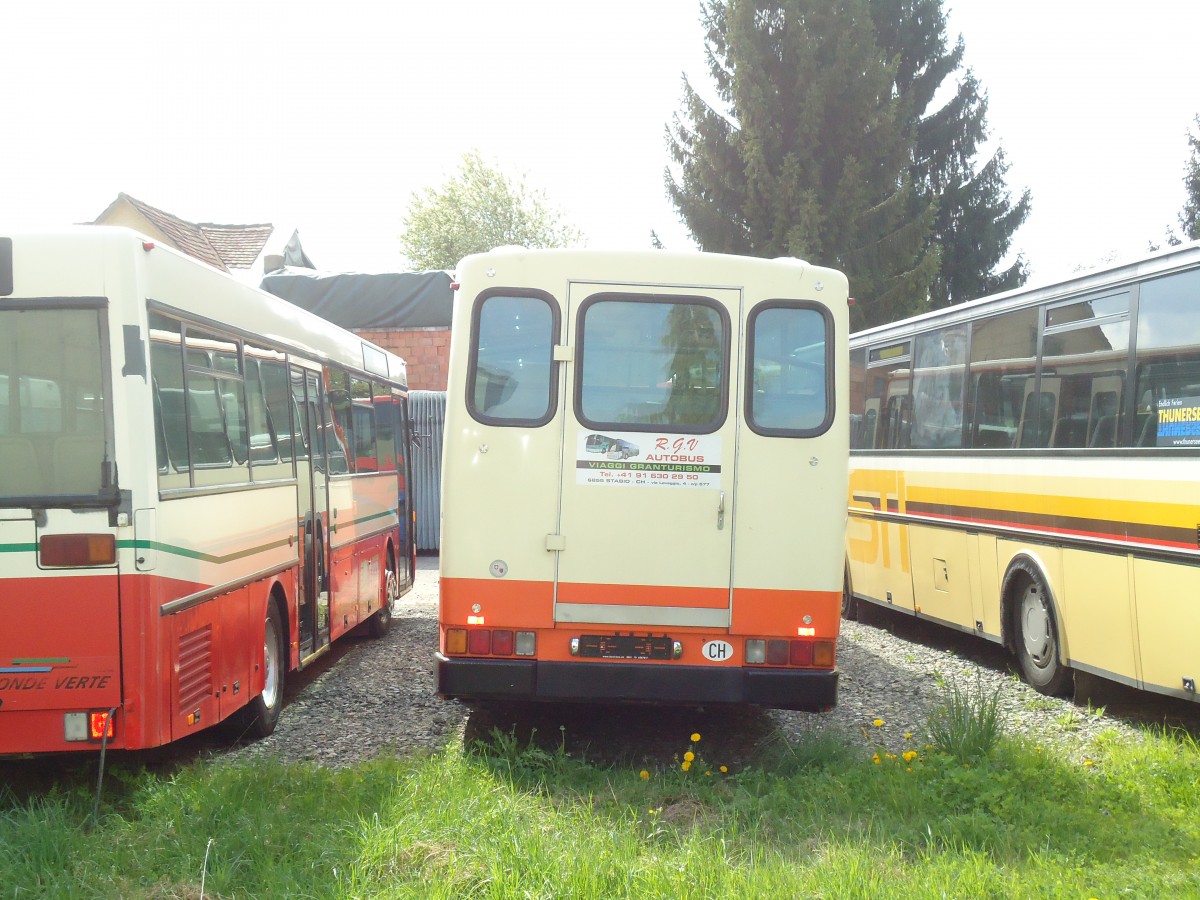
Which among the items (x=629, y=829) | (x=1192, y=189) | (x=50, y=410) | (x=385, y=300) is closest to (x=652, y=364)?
(x=629, y=829)

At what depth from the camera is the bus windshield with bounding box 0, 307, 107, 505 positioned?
19.0 feet

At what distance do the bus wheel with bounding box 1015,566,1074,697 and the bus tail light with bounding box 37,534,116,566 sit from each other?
6.56 metres

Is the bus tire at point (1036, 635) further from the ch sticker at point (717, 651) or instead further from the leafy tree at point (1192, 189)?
the leafy tree at point (1192, 189)

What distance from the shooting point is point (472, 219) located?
219 ft

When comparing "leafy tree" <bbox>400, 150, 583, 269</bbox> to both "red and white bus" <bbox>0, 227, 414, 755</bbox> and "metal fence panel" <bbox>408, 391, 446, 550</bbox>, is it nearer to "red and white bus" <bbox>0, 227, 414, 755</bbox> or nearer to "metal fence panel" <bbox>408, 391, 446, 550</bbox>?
"metal fence panel" <bbox>408, 391, 446, 550</bbox>

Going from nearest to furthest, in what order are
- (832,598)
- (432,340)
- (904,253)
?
(832,598)
(432,340)
(904,253)

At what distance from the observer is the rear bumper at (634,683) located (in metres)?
7.00

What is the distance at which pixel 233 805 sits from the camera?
18.8 ft

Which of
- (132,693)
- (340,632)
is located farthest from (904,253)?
(132,693)

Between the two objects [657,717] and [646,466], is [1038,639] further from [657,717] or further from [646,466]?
[646,466]

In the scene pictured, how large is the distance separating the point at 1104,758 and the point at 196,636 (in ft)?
16.9

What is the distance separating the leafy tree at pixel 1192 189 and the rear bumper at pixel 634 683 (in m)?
32.8

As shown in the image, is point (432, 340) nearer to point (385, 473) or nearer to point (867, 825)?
point (385, 473)

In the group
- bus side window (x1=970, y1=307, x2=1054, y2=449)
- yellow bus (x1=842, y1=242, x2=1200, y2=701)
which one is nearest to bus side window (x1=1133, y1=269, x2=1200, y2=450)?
yellow bus (x1=842, y1=242, x2=1200, y2=701)
